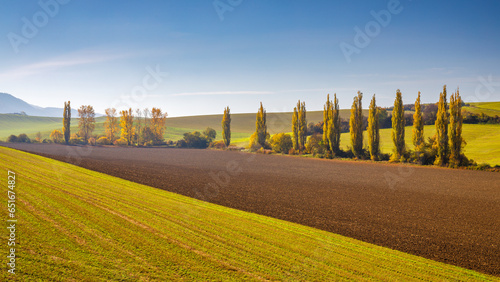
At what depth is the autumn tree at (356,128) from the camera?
156 feet

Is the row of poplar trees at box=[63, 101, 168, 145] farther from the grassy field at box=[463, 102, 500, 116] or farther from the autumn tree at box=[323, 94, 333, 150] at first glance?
the grassy field at box=[463, 102, 500, 116]

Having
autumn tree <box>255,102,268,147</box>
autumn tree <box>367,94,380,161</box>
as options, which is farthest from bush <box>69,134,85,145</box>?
autumn tree <box>367,94,380,161</box>

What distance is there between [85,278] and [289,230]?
24.9 ft

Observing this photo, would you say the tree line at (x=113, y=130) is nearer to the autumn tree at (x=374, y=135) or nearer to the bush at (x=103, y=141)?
the bush at (x=103, y=141)

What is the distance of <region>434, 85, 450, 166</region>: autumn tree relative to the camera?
36719mm

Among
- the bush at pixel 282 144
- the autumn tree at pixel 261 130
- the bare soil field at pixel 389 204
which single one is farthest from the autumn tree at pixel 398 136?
the autumn tree at pixel 261 130

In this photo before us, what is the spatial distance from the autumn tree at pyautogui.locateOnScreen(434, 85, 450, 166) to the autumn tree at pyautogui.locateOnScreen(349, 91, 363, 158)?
11.6 metres

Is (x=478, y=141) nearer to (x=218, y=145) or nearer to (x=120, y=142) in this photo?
(x=218, y=145)

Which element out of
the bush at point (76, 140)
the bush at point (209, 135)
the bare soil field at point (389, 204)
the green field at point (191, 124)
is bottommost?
the bare soil field at point (389, 204)

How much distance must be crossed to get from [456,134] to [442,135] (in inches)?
57.2

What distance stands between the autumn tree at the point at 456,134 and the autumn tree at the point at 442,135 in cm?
71

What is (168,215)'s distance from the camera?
12656 mm

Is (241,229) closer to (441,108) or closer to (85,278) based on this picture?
(85,278)

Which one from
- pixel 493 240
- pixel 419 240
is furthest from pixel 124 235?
pixel 493 240
